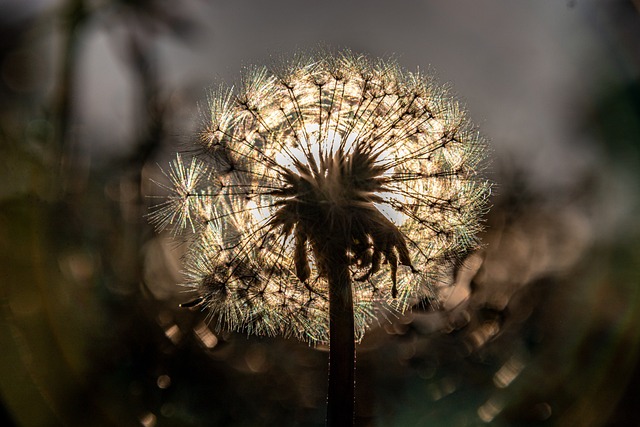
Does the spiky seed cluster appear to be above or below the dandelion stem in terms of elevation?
above

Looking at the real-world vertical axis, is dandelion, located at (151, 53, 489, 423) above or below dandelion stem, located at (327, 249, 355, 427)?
above

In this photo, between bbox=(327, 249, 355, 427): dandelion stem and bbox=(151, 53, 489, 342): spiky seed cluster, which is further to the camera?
bbox=(151, 53, 489, 342): spiky seed cluster

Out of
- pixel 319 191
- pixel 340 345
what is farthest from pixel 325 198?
pixel 340 345

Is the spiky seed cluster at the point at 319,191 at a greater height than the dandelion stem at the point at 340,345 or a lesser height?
greater

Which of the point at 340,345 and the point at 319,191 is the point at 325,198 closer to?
the point at 319,191
